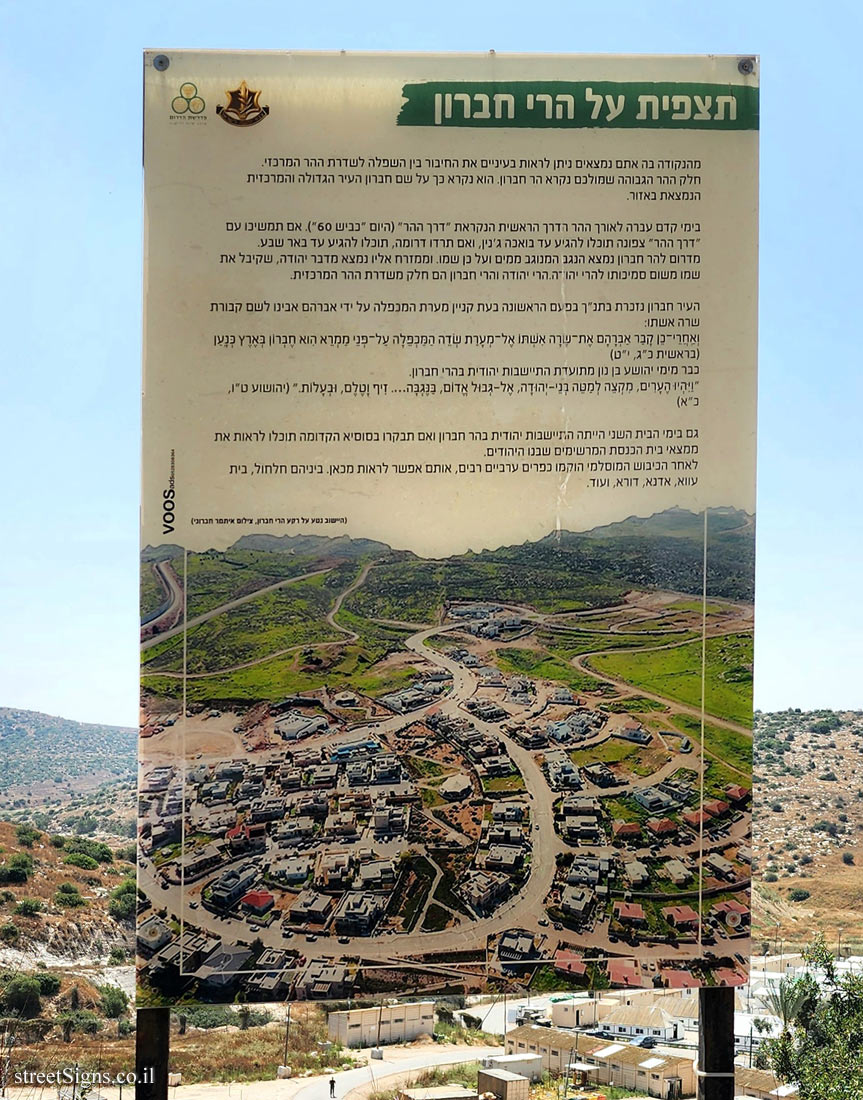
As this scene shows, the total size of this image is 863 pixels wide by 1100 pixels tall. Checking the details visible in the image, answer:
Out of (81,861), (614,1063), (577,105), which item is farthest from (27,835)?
(577,105)

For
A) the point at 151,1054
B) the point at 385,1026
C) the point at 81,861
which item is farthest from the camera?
the point at 81,861

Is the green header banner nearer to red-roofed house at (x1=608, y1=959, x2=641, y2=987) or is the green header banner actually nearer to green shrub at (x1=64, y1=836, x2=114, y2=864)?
red-roofed house at (x1=608, y1=959, x2=641, y2=987)

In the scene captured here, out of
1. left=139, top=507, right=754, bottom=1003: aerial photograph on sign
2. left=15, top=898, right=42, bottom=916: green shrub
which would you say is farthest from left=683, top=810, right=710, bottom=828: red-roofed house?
left=15, top=898, right=42, bottom=916: green shrub

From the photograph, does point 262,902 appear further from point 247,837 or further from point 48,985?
point 48,985

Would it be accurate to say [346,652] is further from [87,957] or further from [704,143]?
[87,957]

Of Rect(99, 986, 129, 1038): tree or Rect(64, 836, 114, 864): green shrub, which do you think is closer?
Rect(99, 986, 129, 1038): tree

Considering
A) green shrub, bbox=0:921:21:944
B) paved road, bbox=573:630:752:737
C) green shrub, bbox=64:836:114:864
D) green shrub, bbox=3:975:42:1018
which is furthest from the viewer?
green shrub, bbox=64:836:114:864
